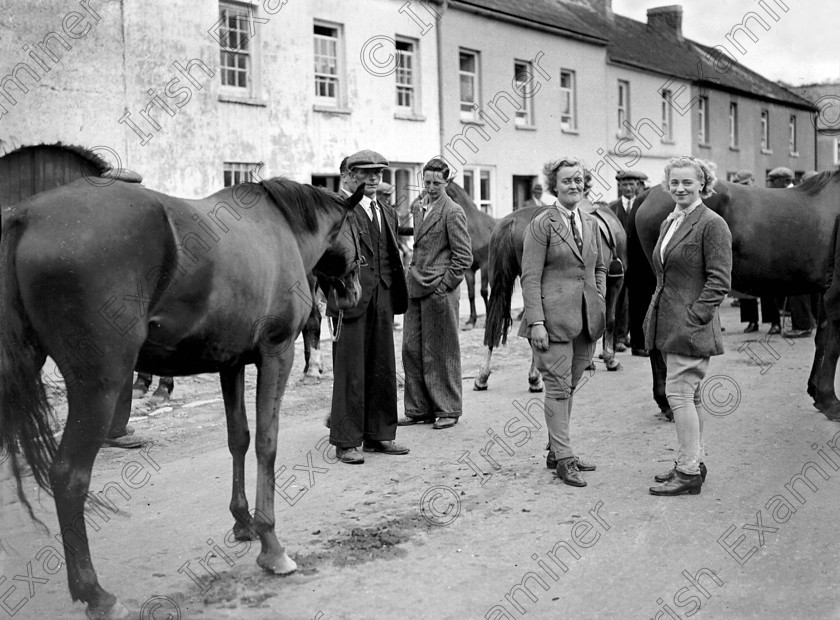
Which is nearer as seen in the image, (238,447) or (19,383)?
Answer: (19,383)

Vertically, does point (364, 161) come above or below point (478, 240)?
above

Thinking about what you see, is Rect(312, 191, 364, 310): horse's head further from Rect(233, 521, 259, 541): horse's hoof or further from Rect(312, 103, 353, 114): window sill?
Rect(312, 103, 353, 114): window sill

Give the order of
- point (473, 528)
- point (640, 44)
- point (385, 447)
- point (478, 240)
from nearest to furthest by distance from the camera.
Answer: point (473, 528)
point (385, 447)
point (478, 240)
point (640, 44)

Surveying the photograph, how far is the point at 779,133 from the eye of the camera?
43.2 meters

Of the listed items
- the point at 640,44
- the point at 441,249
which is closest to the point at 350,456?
the point at 441,249

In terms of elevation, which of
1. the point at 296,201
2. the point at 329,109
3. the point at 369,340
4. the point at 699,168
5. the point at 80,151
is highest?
the point at 329,109

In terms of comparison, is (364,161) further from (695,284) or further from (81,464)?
(81,464)

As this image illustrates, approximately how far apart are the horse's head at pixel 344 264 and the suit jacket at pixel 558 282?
129 cm

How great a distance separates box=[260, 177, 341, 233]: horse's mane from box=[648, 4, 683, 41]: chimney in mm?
39530

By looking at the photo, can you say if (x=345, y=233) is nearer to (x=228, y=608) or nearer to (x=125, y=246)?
(x=125, y=246)

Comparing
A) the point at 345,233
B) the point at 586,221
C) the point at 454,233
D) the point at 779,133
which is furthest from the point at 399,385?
the point at 779,133

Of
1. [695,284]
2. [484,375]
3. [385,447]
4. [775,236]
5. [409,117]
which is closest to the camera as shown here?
[695,284]

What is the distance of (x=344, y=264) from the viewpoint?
5746mm

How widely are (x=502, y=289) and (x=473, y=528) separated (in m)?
4.73
